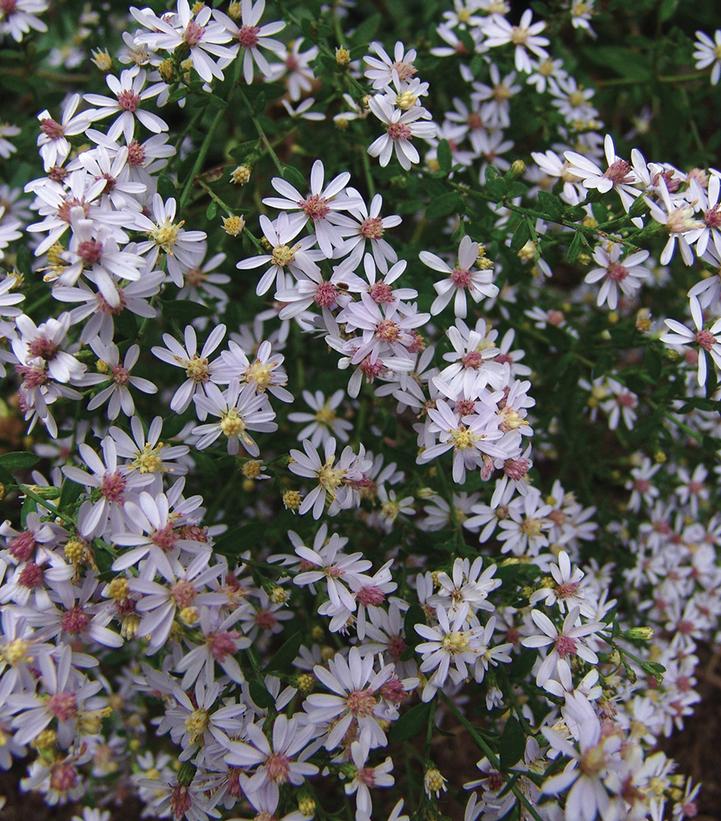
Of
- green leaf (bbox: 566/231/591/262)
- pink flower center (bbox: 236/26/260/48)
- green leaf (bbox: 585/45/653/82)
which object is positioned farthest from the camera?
green leaf (bbox: 585/45/653/82)

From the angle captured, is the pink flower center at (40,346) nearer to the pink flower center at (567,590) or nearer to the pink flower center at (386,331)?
the pink flower center at (386,331)

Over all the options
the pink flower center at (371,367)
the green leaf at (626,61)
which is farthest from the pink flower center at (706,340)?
the green leaf at (626,61)

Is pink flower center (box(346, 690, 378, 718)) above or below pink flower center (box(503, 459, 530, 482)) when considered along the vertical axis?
below

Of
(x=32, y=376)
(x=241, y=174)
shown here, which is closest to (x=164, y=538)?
(x=32, y=376)

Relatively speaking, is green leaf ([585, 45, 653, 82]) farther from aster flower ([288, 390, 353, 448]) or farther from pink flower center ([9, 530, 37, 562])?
pink flower center ([9, 530, 37, 562])

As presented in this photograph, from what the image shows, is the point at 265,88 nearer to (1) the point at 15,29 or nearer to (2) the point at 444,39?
(2) the point at 444,39

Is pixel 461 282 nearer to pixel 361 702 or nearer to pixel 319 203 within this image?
pixel 319 203

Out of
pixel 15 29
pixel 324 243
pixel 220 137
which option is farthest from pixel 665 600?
pixel 15 29

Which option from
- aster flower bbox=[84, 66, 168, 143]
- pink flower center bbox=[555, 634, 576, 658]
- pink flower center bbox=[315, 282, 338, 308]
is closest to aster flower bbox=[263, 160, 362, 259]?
pink flower center bbox=[315, 282, 338, 308]
